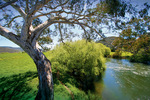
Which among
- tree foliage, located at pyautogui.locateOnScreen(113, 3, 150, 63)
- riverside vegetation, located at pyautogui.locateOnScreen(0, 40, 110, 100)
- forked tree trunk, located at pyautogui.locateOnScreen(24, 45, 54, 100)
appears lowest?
riverside vegetation, located at pyautogui.locateOnScreen(0, 40, 110, 100)

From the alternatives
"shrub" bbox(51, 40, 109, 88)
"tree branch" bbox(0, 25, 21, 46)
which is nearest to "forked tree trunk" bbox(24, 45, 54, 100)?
"tree branch" bbox(0, 25, 21, 46)

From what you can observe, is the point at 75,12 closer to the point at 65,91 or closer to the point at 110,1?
the point at 110,1

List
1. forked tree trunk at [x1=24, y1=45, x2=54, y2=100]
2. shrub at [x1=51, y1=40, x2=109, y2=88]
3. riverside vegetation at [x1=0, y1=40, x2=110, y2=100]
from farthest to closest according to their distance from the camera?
shrub at [x1=51, y1=40, x2=109, y2=88]
riverside vegetation at [x1=0, y1=40, x2=110, y2=100]
forked tree trunk at [x1=24, y1=45, x2=54, y2=100]

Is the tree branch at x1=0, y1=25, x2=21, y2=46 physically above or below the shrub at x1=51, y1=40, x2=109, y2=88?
above

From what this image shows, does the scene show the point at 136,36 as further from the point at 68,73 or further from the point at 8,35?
the point at 68,73

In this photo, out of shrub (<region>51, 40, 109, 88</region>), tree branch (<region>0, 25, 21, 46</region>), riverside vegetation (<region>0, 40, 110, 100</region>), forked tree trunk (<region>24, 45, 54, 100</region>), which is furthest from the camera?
shrub (<region>51, 40, 109, 88</region>)

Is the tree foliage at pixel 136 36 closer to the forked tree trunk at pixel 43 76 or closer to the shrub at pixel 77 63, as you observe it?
the forked tree trunk at pixel 43 76

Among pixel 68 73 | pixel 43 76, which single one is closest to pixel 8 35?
pixel 43 76

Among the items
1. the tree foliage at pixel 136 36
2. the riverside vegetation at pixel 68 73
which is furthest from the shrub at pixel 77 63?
the tree foliage at pixel 136 36

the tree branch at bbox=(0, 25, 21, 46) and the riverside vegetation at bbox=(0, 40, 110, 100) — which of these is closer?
the tree branch at bbox=(0, 25, 21, 46)

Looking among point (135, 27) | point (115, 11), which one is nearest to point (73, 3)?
point (115, 11)

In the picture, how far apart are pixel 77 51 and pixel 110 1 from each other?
7412 mm

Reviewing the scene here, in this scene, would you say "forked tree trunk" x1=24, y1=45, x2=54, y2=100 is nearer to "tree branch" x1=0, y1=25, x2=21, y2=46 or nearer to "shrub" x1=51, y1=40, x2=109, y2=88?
"tree branch" x1=0, y1=25, x2=21, y2=46

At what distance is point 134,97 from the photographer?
7867 mm
